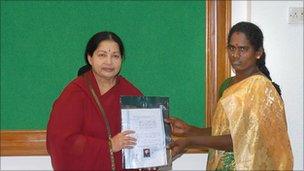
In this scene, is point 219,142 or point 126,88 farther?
point 126,88

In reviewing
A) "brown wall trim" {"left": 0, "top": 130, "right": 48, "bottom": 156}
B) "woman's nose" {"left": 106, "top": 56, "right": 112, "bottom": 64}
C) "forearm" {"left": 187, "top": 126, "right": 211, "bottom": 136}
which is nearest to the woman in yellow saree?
"forearm" {"left": 187, "top": 126, "right": 211, "bottom": 136}

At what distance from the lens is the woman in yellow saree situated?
172cm

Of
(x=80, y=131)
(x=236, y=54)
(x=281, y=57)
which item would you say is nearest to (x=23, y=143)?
(x=80, y=131)

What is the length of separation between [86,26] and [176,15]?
1.83ft

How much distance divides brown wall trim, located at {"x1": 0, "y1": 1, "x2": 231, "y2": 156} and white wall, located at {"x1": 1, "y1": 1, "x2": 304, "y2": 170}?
2.0 inches

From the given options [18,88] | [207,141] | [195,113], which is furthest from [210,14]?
[18,88]

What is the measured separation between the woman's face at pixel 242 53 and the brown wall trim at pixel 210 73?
0.72 meters

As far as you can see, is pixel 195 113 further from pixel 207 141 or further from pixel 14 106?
pixel 14 106

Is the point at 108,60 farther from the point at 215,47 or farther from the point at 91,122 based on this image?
the point at 215,47

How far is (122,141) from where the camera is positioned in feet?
5.81

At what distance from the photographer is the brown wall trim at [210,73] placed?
2.55m

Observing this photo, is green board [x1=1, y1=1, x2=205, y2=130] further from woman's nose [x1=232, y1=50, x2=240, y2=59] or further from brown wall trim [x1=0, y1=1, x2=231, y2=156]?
woman's nose [x1=232, y1=50, x2=240, y2=59]

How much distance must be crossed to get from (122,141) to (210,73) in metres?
1.01

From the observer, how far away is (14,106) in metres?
2.55
